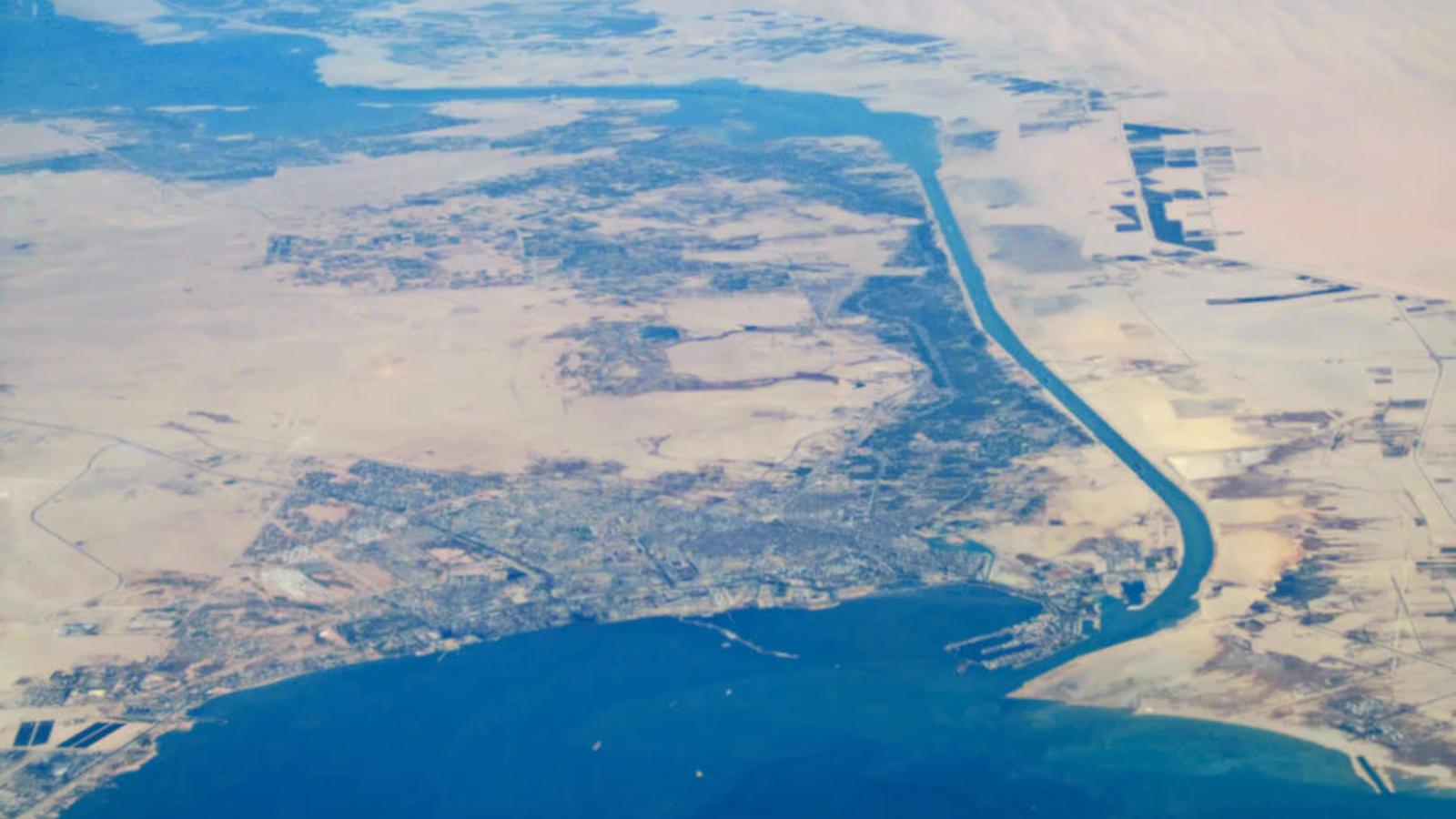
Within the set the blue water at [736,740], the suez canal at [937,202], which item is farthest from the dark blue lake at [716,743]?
the suez canal at [937,202]

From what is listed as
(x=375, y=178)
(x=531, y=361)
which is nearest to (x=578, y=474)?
(x=531, y=361)

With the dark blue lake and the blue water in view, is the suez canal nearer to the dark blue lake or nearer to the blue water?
the blue water

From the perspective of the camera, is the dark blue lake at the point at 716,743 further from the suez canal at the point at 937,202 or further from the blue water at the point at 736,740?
the suez canal at the point at 937,202

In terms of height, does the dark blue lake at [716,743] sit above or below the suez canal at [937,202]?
below

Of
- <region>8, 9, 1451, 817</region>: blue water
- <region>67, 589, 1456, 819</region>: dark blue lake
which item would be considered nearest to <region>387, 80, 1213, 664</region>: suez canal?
<region>8, 9, 1451, 817</region>: blue water

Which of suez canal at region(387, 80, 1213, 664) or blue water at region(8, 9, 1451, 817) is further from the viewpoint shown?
suez canal at region(387, 80, 1213, 664)

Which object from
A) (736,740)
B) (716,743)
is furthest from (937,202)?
(716,743)

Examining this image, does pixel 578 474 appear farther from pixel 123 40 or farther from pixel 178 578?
pixel 123 40
